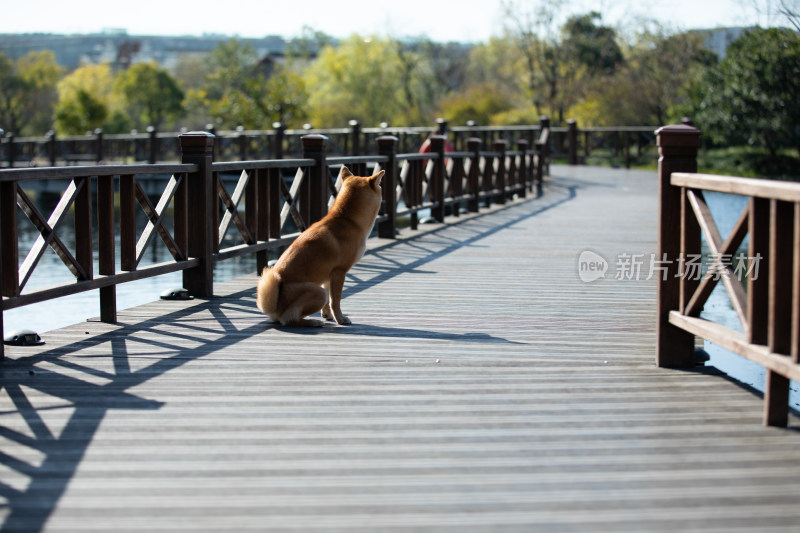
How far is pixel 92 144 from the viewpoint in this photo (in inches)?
1428

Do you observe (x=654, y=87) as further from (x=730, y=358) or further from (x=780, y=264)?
(x=780, y=264)

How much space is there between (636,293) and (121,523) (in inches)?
214

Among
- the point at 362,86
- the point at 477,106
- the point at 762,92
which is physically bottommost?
the point at 762,92

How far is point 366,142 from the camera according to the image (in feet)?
99.4

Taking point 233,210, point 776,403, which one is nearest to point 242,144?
point 233,210

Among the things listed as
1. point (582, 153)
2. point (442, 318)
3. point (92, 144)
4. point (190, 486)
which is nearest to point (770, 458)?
point (190, 486)

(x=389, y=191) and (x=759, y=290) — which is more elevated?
(x=389, y=191)

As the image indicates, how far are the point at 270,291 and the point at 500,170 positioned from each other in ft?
41.9

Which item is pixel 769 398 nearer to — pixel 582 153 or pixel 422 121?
pixel 582 153

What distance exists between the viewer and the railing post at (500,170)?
17.8 m

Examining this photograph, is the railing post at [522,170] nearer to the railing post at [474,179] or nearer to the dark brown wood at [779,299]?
the railing post at [474,179]

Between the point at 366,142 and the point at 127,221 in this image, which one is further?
the point at 366,142

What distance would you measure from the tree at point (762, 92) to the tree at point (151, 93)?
6047 centimetres

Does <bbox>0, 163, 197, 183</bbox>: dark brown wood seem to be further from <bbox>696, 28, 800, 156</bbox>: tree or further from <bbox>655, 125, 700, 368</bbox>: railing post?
<bbox>696, 28, 800, 156</bbox>: tree
